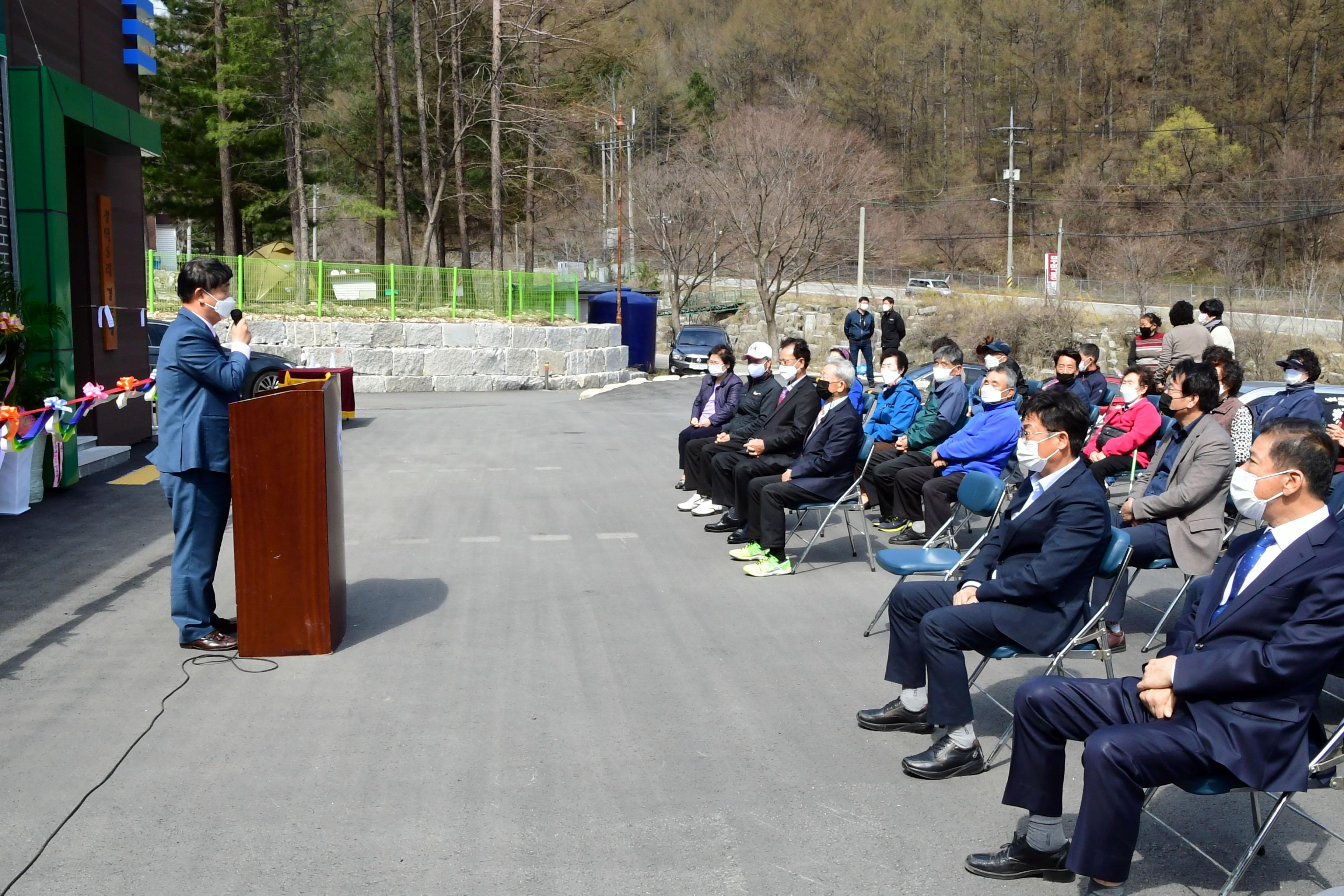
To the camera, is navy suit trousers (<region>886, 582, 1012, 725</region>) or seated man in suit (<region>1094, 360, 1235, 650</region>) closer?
navy suit trousers (<region>886, 582, 1012, 725</region>)

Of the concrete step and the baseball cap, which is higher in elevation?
the baseball cap

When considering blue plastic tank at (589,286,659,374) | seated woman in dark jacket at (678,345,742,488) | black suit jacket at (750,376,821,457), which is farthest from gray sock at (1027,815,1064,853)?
blue plastic tank at (589,286,659,374)

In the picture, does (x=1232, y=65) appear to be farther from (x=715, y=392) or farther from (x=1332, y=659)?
(x=1332, y=659)

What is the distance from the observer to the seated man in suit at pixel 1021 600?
4.47 m

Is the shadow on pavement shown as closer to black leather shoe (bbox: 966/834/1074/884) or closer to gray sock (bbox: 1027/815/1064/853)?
black leather shoe (bbox: 966/834/1074/884)

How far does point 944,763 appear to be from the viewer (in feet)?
14.6

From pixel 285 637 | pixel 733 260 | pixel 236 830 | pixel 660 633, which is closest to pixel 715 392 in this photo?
pixel 660 633

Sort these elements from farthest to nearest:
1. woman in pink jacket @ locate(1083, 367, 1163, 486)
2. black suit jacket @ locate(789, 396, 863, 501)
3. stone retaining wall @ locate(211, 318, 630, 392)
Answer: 1. stone retaining wall @ locate(211, 318, 630, 392)
2. woman in pink jacket @ locate(1083, 367, 1163, 486)
3. black suit jacket @ locate(789, 396, 863, 501)

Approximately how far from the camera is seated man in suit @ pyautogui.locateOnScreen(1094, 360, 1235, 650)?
6.27 m

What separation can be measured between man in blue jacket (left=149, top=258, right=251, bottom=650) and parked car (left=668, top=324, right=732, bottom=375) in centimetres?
2640

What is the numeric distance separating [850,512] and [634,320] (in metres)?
23.7

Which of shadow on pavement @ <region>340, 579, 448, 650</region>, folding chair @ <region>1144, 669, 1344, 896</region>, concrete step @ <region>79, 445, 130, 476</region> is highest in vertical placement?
concrete step @ <region>79, 445, 130, 476</region>

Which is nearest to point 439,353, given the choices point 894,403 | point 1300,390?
point 894,403

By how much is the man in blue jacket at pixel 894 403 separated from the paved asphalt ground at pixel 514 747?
2268mm
